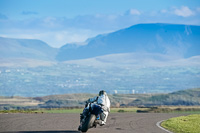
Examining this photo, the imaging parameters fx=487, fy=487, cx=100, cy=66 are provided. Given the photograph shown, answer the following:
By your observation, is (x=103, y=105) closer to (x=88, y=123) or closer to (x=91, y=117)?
(x=91, y=117)

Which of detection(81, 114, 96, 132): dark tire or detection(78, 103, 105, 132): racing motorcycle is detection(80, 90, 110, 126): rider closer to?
detection(78, 103, 105, 132): racing motorcycle

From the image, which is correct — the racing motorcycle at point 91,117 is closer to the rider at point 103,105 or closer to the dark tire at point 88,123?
the dark tire at point 88,123

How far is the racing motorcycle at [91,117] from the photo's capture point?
23.4 m

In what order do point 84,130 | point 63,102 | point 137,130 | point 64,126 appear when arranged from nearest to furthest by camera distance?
point 84,130 < point 137,130 < point 64,126 < point 63,102

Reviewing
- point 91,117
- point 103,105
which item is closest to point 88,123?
point 91,117

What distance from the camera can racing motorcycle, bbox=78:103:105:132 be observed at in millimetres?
23391

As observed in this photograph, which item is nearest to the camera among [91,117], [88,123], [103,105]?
[88,123]

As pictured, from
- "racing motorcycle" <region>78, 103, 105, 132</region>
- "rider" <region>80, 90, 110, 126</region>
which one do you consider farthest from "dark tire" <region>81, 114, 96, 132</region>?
"rider" <region>80, 90, 110, 126</region>

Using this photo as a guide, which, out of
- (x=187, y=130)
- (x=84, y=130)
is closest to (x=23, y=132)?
(x=84, y=130)

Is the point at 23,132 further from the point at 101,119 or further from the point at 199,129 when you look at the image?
the point at 199,129

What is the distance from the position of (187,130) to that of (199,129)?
27.3 inches

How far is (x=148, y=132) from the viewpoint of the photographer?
80.2 ft

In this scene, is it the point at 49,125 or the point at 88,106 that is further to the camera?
the point at 49,125

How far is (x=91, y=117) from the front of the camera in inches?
931
